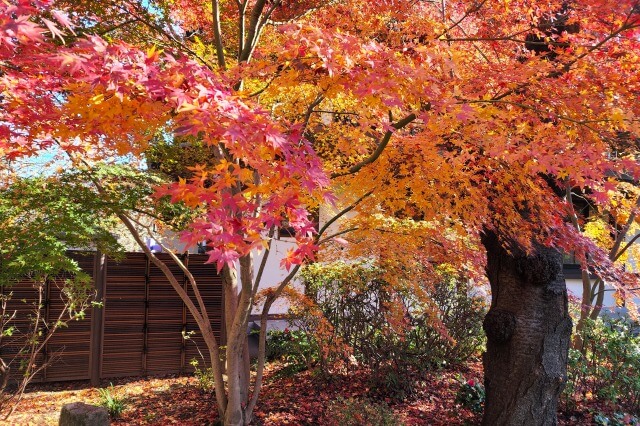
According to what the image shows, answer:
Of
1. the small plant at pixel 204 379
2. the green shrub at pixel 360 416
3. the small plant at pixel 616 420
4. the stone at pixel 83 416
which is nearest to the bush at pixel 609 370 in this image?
the small plant at pixel 616 420

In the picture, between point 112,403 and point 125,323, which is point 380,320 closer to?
point 112,403

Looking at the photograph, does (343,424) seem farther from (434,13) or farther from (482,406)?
(434,13)

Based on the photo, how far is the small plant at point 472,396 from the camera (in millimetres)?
5633

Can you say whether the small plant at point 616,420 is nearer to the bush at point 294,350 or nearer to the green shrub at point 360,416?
the green shrub at point 360,416

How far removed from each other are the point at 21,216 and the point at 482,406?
523cm

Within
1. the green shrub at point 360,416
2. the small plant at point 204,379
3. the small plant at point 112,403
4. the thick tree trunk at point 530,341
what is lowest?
the small plant at point 112,403

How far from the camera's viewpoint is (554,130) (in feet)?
13.2

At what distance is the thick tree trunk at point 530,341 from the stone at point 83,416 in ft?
11.6

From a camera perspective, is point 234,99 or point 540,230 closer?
point 234,99


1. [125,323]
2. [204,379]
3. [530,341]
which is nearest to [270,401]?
A: [204,379]

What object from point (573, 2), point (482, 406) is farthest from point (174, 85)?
point (482, 406)

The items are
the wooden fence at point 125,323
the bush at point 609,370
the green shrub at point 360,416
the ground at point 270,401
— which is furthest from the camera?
the wooden fence at point 125,323

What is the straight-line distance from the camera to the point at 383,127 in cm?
369

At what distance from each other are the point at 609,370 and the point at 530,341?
193cm
